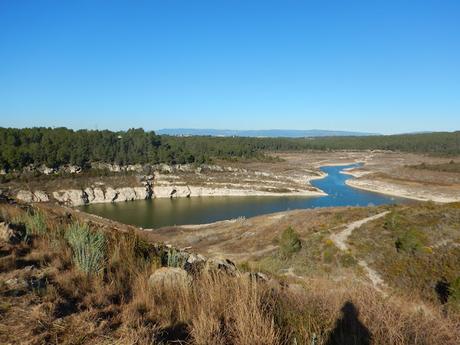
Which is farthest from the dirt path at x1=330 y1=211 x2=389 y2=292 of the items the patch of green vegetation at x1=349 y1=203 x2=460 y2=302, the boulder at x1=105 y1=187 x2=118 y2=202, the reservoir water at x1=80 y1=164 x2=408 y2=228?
the boulder at x1=105 y1=187 x2=118 y2=202

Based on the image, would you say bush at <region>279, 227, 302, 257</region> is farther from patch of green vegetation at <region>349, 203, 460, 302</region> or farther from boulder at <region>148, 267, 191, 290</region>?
boulder at <region>148, 267, 191, 290</region>

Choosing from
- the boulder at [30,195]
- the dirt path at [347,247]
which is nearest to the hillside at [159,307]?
the dirt path at [347,247]

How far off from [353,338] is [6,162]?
84035 mm

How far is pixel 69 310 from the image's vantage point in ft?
13.4

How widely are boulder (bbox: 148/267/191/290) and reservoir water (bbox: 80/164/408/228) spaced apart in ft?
164

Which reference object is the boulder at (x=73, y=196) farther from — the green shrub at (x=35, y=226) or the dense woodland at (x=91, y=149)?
the green shrub at (x=35, y=226)

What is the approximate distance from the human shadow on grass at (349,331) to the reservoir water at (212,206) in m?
51.4

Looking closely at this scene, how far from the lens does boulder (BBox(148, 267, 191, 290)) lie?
508cm

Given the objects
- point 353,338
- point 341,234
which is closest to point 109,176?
A: point 341,234

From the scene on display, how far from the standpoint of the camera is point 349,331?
4219mm

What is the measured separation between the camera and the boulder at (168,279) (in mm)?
5080

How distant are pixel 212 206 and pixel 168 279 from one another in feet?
211

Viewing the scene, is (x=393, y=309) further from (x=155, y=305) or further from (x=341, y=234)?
(x=341, y=234)

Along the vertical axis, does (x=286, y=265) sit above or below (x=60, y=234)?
below
